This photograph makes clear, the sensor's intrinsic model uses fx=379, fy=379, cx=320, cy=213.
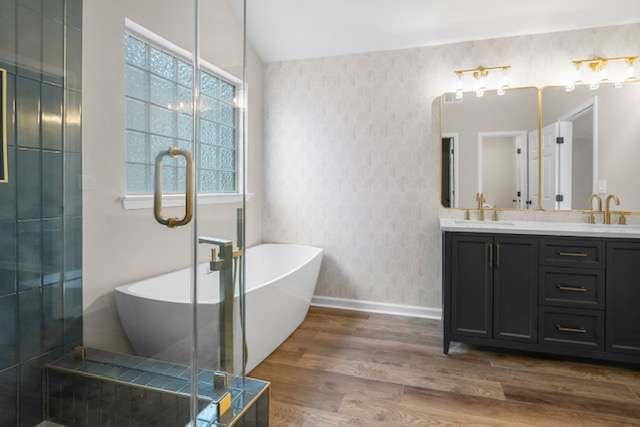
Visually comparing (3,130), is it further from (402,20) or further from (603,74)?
(603,74)

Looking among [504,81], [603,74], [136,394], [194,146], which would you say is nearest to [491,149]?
[504,81]

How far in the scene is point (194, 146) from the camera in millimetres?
1345

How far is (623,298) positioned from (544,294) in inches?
16.8

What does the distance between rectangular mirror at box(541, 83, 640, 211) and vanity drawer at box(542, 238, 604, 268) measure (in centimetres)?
70

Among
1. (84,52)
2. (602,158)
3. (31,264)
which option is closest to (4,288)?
(31,264)

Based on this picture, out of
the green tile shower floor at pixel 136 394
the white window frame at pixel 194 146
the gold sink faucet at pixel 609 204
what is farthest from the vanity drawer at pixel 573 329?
the white window frame at pixel 194 146

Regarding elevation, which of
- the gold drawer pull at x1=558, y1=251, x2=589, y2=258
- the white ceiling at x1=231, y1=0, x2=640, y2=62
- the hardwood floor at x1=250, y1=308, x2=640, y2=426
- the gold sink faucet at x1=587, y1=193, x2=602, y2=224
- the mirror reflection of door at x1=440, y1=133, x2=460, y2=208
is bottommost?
the hardwood floor at x1=250, y1=308, x2=640, y2=426

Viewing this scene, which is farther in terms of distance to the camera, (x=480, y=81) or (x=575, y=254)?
(x=480, y=81)

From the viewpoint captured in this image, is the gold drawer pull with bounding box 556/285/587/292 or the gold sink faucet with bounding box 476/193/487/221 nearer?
the gold drawer pull with bounding box 556/285/587/292

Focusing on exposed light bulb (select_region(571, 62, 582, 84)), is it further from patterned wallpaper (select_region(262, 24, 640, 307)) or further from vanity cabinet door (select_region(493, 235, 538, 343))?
vanity cabinet door (select_region(493, 235, 538, 343))

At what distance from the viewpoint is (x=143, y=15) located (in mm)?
2211

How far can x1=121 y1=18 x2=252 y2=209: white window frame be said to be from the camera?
148 centimetres

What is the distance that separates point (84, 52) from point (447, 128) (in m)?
2.63

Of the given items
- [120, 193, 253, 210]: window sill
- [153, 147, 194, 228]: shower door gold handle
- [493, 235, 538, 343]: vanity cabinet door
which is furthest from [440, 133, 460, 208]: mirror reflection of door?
[153, 147, 194, 228]: shower door gold handle
